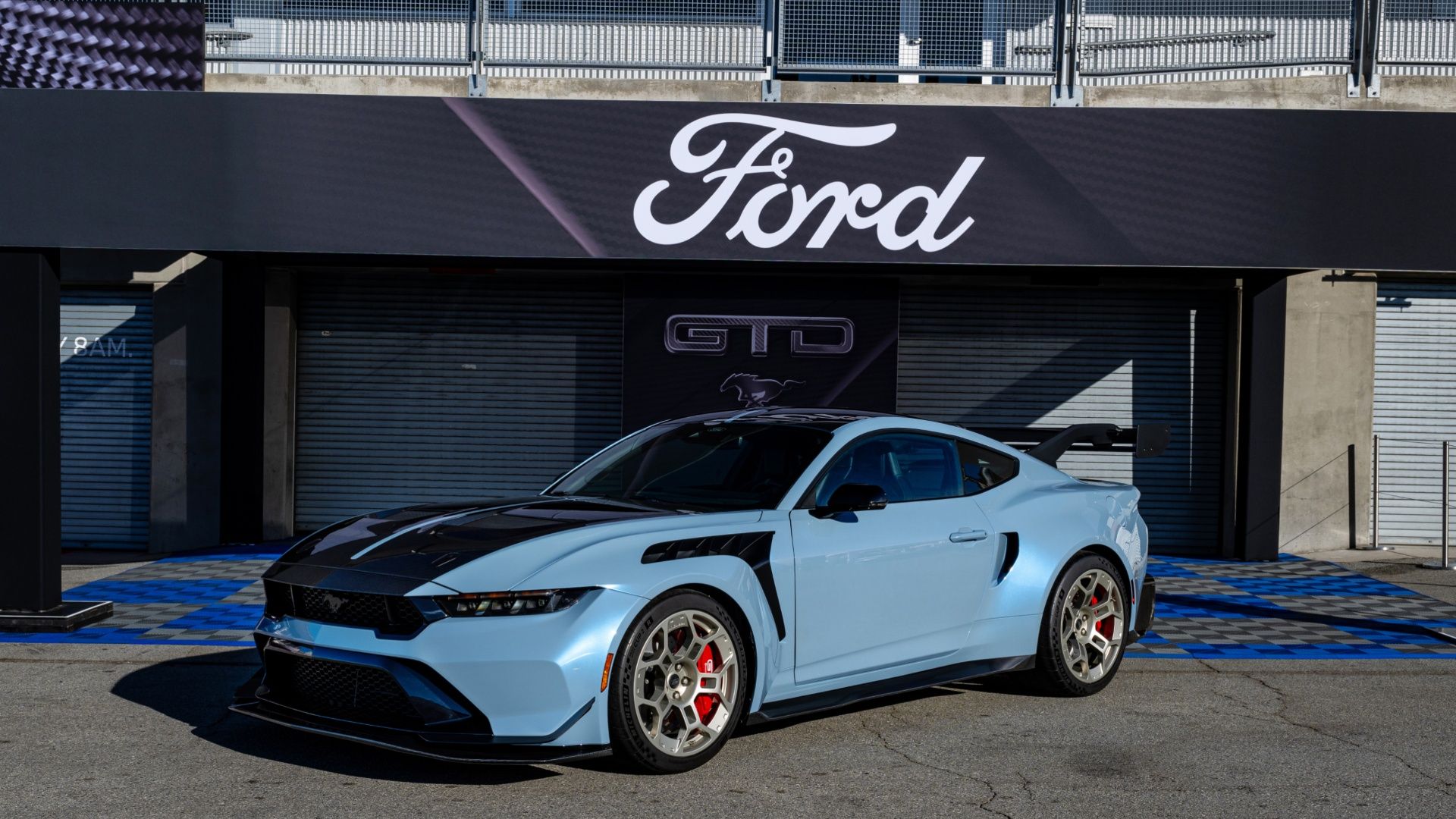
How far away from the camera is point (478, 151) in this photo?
1044cm

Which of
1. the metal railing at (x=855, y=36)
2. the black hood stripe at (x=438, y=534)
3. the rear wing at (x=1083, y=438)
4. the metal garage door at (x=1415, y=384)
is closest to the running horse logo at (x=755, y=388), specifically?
the rear wing at (x=1083, y=438)

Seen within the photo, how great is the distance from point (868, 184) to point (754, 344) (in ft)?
8.46

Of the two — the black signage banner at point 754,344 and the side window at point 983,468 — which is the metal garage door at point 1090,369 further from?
the side window at point 983,468

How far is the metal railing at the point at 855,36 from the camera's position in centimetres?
1171

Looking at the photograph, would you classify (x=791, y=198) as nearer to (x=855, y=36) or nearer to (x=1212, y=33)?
(x=855, y=36)

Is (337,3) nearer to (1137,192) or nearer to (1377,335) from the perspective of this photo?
(1137,192)

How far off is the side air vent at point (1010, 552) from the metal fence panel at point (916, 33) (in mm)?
6256

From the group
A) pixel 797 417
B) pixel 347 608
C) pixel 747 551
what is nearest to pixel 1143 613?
pixel 797 417

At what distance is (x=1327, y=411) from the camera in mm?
13203

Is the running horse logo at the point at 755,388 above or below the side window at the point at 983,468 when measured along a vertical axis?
above

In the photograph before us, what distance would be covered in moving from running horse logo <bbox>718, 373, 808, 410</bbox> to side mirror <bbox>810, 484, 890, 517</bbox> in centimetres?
684

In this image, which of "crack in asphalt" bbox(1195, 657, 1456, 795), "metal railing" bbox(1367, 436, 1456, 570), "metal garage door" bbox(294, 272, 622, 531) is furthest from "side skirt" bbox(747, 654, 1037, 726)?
"metal railing" bbox(1367, 436, 1456, 570)

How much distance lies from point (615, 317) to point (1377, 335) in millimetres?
7419

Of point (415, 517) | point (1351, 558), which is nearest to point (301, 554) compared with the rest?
point (415, 517)
